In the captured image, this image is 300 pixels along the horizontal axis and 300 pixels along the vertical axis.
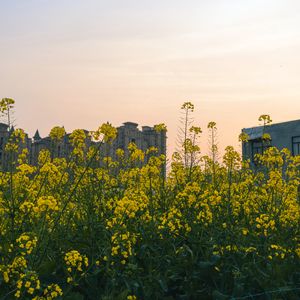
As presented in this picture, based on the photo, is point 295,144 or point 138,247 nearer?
point 138,247

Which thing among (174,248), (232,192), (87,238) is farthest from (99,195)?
(232,192)

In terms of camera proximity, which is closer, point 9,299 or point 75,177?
point 9,299

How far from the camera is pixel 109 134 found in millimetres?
4758

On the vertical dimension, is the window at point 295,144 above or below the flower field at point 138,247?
above

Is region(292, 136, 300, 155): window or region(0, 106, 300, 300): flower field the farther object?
region(292, 136, 300, 155): window

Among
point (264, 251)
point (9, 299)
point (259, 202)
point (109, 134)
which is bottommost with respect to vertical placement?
point (9, 299)

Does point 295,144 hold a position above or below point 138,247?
above

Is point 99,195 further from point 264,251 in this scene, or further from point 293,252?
point 293,252

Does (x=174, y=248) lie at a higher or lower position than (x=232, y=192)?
lower

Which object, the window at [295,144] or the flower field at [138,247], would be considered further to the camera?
the window at [295,144]

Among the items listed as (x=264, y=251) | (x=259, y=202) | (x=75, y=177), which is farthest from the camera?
(x=75, y=177)

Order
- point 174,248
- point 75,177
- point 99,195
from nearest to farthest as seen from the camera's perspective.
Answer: point 174,248, point 99,195, point 75,177

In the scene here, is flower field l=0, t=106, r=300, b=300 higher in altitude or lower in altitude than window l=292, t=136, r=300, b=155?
lower

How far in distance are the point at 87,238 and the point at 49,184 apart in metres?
2.29
